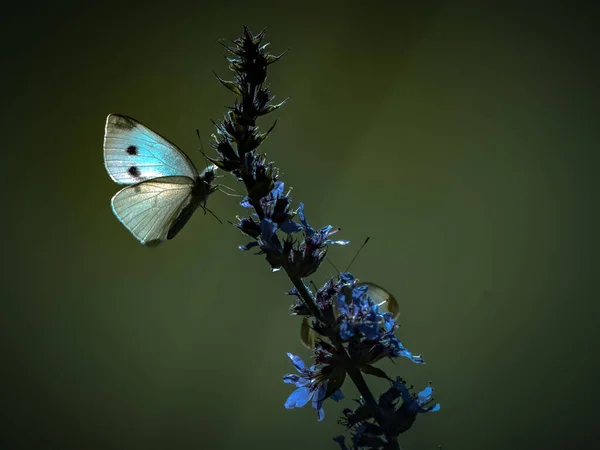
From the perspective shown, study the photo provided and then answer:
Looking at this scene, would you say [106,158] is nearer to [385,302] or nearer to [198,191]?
[198,191]

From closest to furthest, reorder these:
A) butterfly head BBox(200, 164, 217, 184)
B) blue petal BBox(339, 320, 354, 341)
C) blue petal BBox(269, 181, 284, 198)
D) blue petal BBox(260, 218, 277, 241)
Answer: blue petal BBox(339, 320, 354, 341) → blue petal BBox(260, 218, 277, 241) → blue petal BBox(269, 181, 284, 198) → butterfly head BBox(200, 164, 217, 184)

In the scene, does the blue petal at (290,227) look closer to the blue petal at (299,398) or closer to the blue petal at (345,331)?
the blue petal at (345,331)

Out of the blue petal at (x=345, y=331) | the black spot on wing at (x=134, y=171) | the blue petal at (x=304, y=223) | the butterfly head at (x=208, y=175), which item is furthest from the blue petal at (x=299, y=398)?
the black spot on wing at (x=134, y=171)

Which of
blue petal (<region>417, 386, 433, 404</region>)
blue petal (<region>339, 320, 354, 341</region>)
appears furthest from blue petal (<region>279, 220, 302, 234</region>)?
blue petal (<region>417, 386, 433, 404</region>)

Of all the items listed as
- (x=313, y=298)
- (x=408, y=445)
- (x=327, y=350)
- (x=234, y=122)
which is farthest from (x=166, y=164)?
(x=408, y=445)

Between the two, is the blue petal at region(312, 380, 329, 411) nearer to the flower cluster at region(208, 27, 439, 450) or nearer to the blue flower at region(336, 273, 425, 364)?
the flower cluster at region(208, 27, 439, 450)

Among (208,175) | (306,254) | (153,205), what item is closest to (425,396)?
(306,254)

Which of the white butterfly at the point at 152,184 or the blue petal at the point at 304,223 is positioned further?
the white butterfly at the point at 152,184
